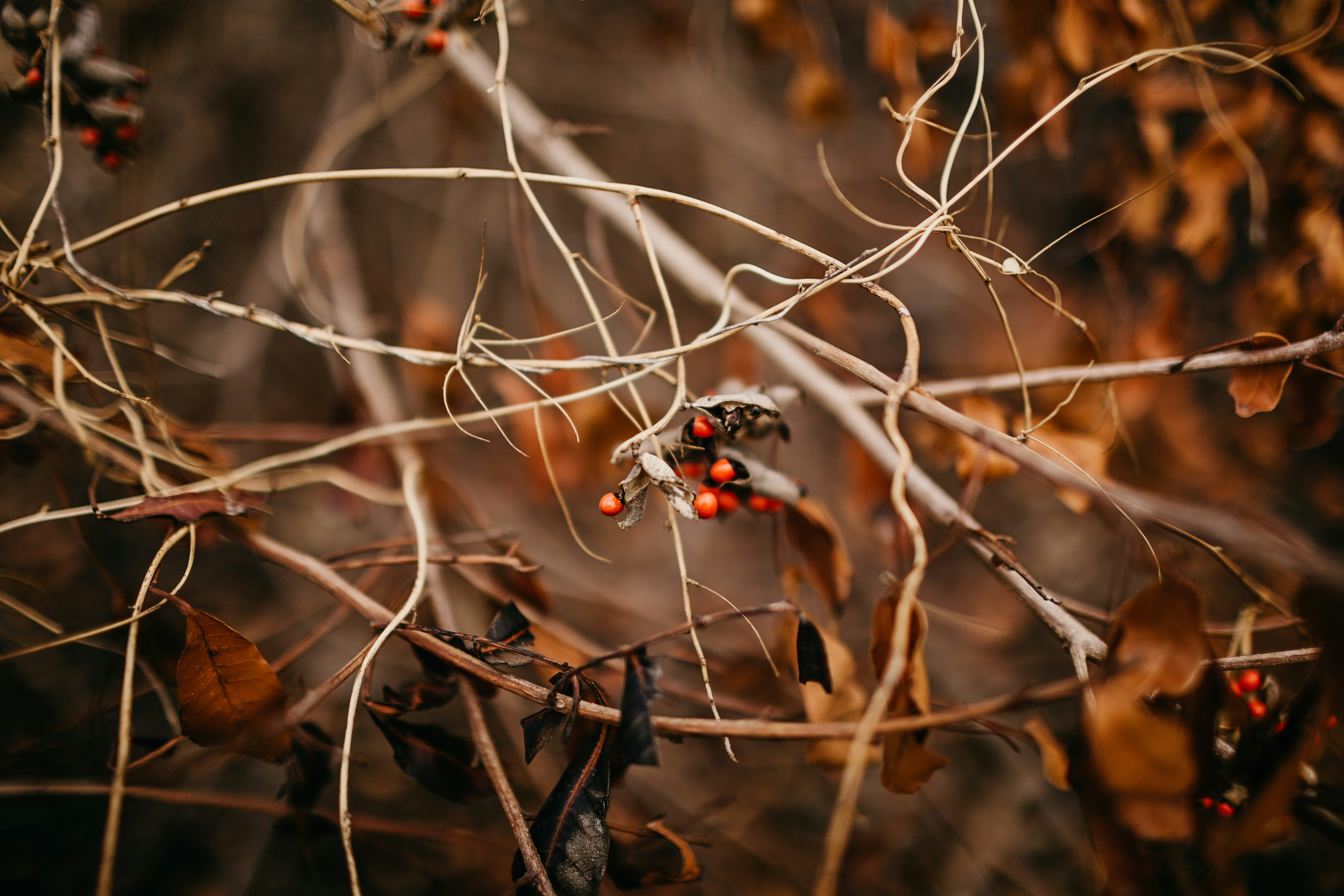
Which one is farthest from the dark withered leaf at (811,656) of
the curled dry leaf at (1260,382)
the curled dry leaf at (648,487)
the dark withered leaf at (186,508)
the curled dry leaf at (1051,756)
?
the dark withered leaf at (186,508)

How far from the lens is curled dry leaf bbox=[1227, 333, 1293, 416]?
491 mm

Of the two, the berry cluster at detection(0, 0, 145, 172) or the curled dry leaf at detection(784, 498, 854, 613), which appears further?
the curled dry leaf at detection(784, 498, 854, 613)

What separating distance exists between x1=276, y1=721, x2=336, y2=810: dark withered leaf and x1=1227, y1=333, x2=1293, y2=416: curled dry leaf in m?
0.95

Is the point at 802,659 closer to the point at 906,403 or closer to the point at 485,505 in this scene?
the point at 906,403

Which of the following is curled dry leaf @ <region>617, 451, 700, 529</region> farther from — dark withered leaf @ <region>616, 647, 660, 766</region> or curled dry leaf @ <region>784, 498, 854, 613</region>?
curled dry leaf @ <region>784, 498, 854, 613</region>

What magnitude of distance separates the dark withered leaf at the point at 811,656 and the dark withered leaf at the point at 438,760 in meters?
0.33

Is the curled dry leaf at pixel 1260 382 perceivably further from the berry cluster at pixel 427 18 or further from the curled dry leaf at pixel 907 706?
the berry cluster at pixel 427 18

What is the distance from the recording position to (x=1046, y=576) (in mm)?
1194

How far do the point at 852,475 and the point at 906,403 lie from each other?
0.47m

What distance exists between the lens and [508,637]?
495mm

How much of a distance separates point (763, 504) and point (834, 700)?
0.77ft

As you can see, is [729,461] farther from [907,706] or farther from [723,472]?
[907,706]

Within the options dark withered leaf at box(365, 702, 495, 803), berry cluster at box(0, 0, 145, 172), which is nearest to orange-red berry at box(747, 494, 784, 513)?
dark withered leaf at box(365, 702, 495, 803)

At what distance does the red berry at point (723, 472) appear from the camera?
17.5 inches
